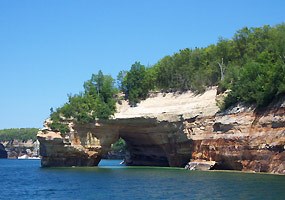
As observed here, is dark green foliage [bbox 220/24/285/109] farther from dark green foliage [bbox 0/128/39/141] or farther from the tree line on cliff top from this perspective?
dark green foliage [bbox 0/128/39/141]

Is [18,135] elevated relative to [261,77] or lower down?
lower down

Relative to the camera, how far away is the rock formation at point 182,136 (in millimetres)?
47156

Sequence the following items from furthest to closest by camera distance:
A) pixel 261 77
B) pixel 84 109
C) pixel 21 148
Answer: pixel 21 148
pixel 84 109
pixel 261 77

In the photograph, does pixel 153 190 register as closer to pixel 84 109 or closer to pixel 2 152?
pixel 84 109

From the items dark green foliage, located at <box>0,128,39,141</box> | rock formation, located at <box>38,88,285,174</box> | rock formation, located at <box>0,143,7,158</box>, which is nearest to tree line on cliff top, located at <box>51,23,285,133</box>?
rock formation, located at <box>38,88,285,174</box>

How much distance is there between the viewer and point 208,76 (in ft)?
220

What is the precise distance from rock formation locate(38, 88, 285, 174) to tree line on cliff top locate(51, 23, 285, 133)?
1.75 metres

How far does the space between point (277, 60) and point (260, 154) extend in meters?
10.6

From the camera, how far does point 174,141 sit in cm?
6228

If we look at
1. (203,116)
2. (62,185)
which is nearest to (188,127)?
(203,116)

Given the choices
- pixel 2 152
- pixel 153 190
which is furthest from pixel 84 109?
pixel 2 152

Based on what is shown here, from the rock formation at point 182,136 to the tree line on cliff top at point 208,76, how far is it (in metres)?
1.75

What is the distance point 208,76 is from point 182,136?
11.5 m

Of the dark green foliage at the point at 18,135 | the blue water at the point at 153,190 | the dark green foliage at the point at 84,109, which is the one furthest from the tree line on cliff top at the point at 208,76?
the dark green foliage at the point at 18,135
